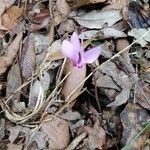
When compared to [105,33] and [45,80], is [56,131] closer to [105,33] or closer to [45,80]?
[45,80]

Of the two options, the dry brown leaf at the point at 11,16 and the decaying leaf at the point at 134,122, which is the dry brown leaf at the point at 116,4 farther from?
the decaying leaf at the point at 134,122

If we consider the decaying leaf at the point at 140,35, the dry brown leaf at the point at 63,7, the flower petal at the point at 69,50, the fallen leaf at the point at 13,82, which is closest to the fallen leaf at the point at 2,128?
the fallen leaf at the point at 13,82

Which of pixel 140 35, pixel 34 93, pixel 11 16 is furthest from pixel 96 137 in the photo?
pixel 11 16

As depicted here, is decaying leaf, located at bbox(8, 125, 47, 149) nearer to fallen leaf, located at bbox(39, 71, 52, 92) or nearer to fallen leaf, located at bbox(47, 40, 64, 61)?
fallen leaf, located at bbox(39, 71, 52, 92)

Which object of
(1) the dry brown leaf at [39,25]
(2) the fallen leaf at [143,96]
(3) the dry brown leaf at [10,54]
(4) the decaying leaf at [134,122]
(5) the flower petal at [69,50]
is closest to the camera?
(5) the flower petal at [69,50]

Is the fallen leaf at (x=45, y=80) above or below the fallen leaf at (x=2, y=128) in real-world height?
above

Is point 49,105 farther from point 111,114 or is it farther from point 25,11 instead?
point 25,11

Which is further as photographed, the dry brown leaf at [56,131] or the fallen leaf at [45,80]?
the fallen leaf at [45,80]
